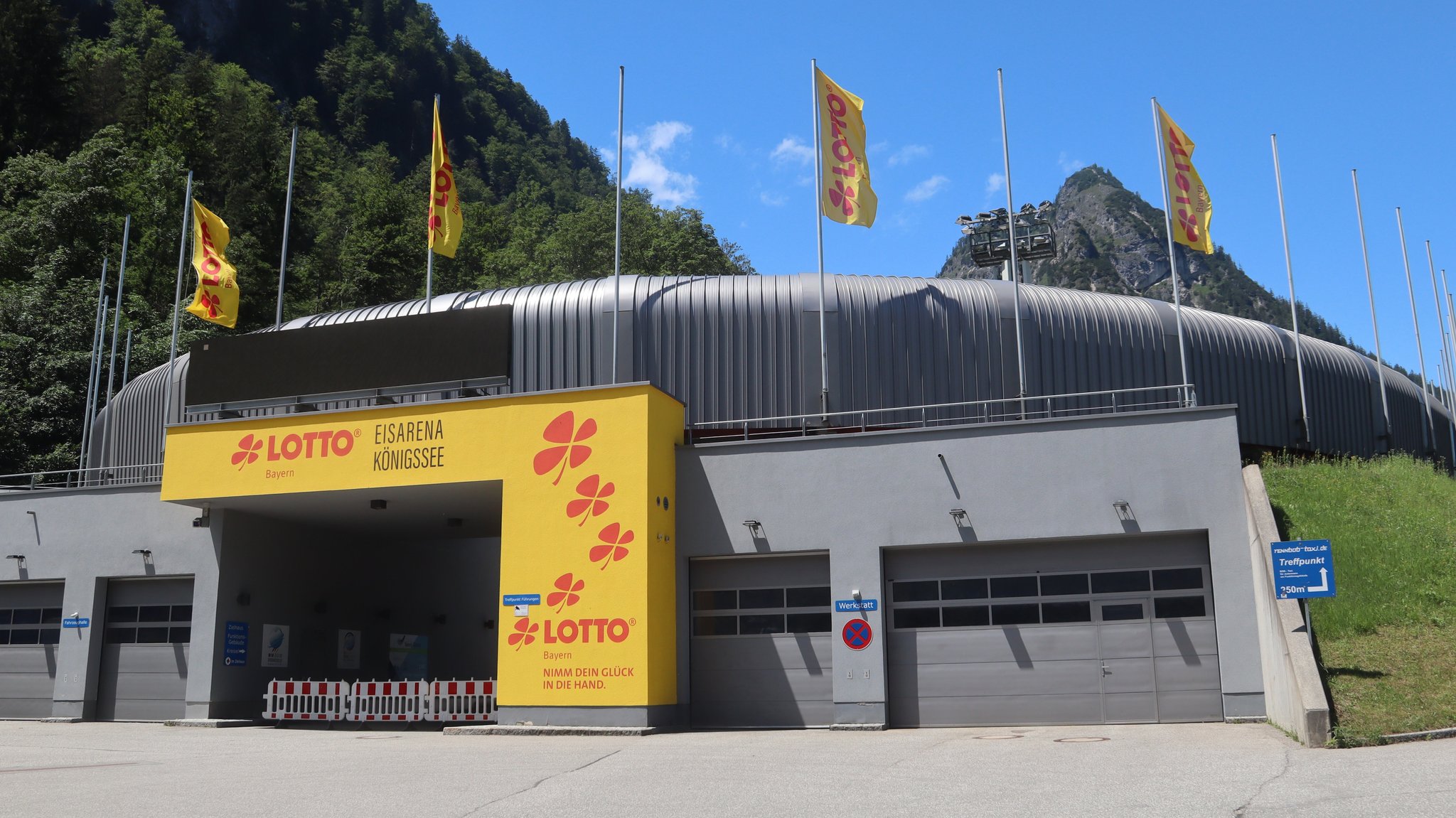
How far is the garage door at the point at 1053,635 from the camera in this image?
62.2 ft

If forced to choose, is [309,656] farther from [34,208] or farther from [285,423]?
[34,208]

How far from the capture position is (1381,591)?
18.3 metres

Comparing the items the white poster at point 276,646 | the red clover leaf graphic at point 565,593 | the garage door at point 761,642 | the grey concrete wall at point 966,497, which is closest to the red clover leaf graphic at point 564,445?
the red clover leaf graphic at point 565,593

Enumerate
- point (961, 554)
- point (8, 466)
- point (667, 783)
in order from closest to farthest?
point (667, 783), point (961, 554), point (8, 466)

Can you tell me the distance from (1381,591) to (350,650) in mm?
22112

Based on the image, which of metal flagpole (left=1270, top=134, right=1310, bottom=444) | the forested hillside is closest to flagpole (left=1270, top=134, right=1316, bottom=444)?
metal flagpole (left=1270, top=134, right=1310, bottom=444)

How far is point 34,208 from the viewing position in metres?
51.7

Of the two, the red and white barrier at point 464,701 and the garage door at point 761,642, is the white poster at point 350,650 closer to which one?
the red and white barrier at point 464,701

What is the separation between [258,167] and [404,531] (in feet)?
155

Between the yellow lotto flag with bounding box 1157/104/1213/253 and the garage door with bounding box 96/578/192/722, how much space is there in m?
22.8

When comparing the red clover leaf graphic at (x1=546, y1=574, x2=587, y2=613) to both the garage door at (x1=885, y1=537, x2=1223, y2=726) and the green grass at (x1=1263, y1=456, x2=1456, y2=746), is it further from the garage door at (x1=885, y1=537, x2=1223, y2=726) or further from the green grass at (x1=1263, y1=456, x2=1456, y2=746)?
the green grass at (x1=1263, y1=456, x2=1456, y2=746)

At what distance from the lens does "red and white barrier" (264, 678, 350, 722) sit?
22.2 metres

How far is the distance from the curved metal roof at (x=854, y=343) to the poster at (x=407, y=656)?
7.56 m

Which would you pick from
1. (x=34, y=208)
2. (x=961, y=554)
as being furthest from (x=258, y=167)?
(x=961, y=554)
